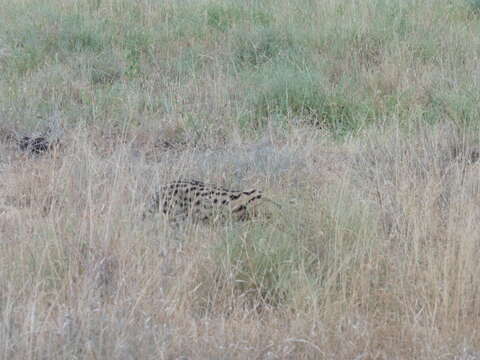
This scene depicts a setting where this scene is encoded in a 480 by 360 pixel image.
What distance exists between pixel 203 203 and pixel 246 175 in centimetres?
107

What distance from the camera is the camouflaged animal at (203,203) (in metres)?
5.43

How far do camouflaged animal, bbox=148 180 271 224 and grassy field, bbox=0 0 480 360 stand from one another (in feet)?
0.48

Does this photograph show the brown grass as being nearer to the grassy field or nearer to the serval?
the grassy field

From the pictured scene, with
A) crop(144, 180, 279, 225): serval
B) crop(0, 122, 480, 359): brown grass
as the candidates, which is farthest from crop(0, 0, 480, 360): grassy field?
crop(144, 180, 279, 225): serval

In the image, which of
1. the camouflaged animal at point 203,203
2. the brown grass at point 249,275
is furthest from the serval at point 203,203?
the brown grass at point 249,275

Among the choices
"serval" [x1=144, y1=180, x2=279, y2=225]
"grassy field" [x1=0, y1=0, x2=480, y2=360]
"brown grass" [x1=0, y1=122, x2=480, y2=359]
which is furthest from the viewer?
"serval" [x1=144, y1=180, x2=279, y2=225]

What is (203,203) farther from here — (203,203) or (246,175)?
(246,175)

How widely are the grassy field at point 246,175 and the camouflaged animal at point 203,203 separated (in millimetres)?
145

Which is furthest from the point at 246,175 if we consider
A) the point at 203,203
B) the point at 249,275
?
the point at 249,275

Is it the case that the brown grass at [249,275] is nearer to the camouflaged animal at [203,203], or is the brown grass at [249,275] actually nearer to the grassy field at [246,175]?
the grassy field at [246,175]

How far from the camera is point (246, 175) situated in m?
6.53

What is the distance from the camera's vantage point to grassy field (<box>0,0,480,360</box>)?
13.0 ft

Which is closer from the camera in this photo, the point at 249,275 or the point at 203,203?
the point at 249,275

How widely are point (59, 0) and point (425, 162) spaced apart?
7053mm
